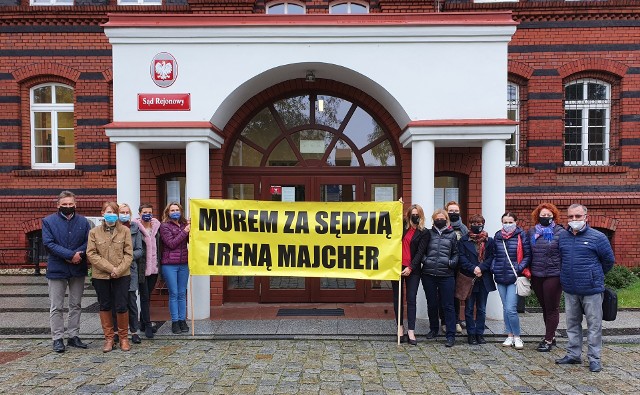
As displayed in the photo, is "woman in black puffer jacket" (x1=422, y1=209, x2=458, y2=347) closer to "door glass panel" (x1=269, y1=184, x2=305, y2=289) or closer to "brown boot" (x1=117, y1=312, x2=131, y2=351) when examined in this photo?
"door glass panel" (x1=269, y1=184, x2=305, y2=289)

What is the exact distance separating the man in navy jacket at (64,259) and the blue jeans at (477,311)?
5183 millimetres

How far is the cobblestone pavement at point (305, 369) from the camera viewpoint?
5.02 meters

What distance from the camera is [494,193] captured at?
7.76m

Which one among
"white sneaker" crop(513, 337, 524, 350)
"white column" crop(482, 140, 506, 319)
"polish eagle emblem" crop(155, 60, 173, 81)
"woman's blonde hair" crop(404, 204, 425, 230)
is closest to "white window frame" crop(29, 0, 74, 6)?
"polish eagle emblem" crop(155, 60, 173, 81)

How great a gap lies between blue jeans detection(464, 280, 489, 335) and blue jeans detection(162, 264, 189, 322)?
407 cm

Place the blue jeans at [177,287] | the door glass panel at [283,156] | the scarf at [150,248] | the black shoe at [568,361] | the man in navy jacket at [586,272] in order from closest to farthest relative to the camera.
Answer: the man in navy jacket at [586,272] → the black shoe at [568,361] → the scarf at [150,248] → the blue jeans at [177,287] → the door glass panel at [283,156]

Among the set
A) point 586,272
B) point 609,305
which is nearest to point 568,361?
point 609,305

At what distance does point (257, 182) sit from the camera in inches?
357

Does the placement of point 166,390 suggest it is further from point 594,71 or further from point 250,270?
point 594,71

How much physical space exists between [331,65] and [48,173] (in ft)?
26.6

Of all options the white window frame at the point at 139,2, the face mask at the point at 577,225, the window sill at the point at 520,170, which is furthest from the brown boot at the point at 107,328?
the window sill at the point at 520,170

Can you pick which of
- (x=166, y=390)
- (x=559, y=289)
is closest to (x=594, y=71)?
(x=559, y=289)

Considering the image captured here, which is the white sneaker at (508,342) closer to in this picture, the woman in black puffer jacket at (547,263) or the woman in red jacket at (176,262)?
the woman in black puffer jacket at (547,263)

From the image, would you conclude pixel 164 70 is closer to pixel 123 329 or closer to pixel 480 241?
pixel 123 329
